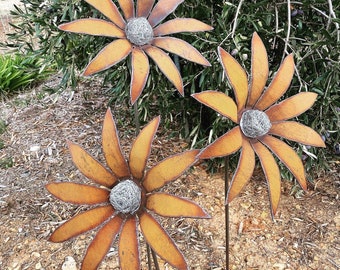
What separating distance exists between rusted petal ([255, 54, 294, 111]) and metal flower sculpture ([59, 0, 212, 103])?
12cm

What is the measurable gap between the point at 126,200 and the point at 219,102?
0.23m

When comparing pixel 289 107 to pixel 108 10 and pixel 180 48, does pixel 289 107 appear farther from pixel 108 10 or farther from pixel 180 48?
pixel 108 10

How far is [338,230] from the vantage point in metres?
1.48

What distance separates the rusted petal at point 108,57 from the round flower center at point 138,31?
2cm

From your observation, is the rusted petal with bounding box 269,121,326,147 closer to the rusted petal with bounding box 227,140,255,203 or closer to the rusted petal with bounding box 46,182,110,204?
the rusted petal with bounding box 227,140,255,203

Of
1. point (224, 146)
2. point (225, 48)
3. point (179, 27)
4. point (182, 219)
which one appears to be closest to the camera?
point (224, 146)

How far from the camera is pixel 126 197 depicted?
701 millimetres

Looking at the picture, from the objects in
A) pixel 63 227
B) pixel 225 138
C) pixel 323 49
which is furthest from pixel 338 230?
pixel 63 227

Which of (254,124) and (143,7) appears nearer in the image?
(254,124)

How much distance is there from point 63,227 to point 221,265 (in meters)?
0.78

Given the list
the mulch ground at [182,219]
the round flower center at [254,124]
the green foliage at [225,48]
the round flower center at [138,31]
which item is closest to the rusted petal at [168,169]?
the round flower center at [254,124]

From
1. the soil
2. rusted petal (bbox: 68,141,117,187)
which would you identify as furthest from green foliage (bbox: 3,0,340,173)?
rusted petal (bbox: 68,141,117,187)

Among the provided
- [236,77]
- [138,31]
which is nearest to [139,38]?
[138,31]

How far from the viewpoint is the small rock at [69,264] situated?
1.33 meters
